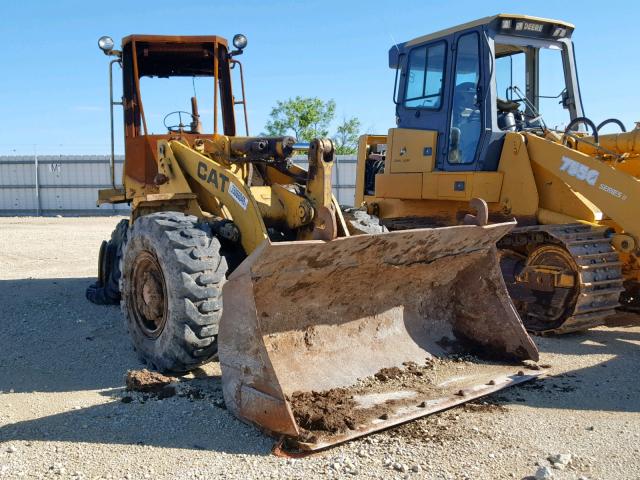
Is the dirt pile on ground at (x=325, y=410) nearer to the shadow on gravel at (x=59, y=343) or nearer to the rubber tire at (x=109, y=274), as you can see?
the shadow on gravel at (x=59, y=343)

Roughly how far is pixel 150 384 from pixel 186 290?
2.21 feet

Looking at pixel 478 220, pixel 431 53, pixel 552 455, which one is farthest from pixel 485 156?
pixel 552 455

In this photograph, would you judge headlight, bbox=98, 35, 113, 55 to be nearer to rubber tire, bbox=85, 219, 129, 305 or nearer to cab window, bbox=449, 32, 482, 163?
rubber tire, bbox=85, 219, 129, 305

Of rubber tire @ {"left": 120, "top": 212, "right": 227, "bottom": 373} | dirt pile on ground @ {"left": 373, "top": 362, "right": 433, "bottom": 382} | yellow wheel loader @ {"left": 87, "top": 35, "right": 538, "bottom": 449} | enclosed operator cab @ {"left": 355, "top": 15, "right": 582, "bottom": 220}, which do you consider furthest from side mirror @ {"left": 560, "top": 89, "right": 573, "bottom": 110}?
rubber tire @ {"left": 120, "top": 212, "right": 227, "bottom": 373}

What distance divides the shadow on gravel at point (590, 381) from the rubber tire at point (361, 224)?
1771mm

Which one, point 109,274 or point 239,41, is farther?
point 109,274

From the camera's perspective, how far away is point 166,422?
401 centimetres

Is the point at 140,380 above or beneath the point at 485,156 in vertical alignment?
beneath

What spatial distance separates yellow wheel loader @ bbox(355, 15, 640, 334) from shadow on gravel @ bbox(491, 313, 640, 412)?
220mm

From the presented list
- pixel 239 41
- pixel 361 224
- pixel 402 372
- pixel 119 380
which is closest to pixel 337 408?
pixel 402 372

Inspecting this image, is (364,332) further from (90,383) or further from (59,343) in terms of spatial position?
(59,343)

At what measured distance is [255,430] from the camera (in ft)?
12.8

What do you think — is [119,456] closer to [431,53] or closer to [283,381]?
[283,381]

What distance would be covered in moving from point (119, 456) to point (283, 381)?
112 cm
